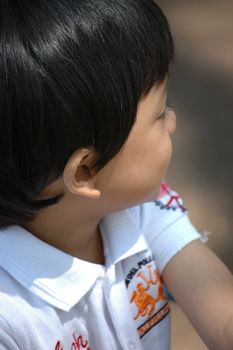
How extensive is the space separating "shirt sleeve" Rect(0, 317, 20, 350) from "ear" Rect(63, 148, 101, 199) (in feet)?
0.54

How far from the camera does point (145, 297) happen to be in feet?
2.76

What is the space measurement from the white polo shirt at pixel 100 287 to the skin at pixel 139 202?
3 cm

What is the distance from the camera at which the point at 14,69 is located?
1.94 feet

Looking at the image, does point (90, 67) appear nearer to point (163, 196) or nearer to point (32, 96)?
point (32, 96)

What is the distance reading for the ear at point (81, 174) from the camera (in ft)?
2.15

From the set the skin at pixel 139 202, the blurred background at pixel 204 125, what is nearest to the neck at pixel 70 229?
the skin at pixel 139 202

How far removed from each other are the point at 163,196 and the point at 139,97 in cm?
26

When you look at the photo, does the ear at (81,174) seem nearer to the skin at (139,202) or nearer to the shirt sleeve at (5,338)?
the skin at (139,202)

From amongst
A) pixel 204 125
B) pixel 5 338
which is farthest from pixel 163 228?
pixel 204 125

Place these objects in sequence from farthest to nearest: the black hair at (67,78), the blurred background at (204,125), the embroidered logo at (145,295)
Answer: the blurred background at (204,125) < the embroidered logo at (145,295) < the black hair at (67,78)

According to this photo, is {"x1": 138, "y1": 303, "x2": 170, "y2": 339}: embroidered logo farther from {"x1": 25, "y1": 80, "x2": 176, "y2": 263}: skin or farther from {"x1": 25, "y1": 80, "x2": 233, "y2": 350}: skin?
{"x1": 25, "y1": 80, "x2": 176, "y2": 263}: skin

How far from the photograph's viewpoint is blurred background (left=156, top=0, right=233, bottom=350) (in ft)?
4.00

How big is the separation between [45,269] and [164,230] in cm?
21

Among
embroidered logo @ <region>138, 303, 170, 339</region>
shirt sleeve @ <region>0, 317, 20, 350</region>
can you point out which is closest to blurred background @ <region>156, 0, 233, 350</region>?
embroidered logo @ <region>138, 303, 170, 339</region>
